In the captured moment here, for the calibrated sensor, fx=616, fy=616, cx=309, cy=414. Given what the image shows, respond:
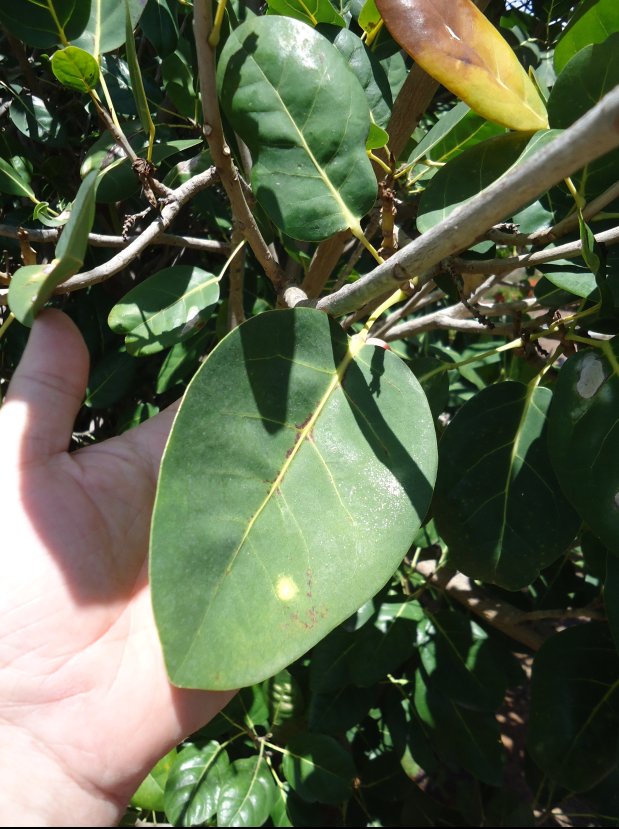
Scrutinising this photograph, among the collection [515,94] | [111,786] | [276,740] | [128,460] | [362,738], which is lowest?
[362,738]

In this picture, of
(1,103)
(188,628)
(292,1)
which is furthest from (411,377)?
(1,103)

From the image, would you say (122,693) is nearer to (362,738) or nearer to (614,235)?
(614,235)

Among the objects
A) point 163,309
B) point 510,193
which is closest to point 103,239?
point 163,309

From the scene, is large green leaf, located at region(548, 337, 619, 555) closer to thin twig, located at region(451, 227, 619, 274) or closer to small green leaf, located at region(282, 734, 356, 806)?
thin twig, located at region(451, 227, 619, 274)

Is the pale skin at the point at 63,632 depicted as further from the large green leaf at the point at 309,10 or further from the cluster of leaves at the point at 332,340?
the large green leaf at the point at 309,10

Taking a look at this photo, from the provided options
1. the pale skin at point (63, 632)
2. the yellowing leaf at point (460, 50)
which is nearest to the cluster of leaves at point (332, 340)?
the yellowing leaf at point (460, 50)
